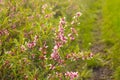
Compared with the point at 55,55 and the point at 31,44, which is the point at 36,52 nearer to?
the point at 31,44

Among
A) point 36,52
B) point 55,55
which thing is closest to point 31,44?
point 36,52

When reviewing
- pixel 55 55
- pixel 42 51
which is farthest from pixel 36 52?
pixel 55 55

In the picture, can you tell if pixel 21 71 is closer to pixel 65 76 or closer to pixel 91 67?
pixel 65 76

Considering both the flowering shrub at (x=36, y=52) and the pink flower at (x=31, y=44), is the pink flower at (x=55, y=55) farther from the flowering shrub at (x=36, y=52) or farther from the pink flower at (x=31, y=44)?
the pink flower at (x=31, y=44)

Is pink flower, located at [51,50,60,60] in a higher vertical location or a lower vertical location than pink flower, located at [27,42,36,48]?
lower

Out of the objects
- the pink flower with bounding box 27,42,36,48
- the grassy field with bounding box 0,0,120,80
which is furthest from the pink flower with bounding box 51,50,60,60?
the pink flower with bounding box 27,42,36,48

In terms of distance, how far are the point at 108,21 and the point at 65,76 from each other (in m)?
4.97

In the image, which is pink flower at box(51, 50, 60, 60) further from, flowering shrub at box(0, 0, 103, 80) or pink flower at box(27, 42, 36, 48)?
pink flower at box(27, 42, 36, 48)

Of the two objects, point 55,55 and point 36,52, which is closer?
point 55,55

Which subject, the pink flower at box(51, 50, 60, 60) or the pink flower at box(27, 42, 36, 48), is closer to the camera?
the pink flower at box(51, 50, 60, 60)

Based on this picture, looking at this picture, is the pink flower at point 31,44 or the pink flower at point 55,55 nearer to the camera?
the pink flower at point 55,55

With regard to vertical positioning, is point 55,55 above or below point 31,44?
below

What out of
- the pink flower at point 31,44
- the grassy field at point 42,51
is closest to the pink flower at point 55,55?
the grassy field at point 42,51

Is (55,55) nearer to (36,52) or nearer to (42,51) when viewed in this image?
(42,51)
